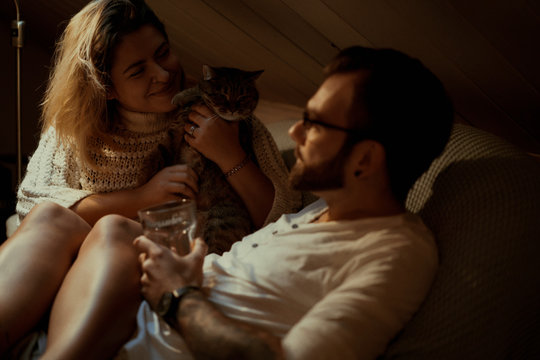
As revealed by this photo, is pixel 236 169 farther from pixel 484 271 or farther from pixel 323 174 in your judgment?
pixel 484 271

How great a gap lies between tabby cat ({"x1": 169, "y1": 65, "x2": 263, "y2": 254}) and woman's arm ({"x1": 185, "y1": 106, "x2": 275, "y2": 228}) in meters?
0.05

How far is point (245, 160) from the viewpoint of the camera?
1.70 metres

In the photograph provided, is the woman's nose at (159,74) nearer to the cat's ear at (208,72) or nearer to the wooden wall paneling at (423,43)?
the cat's ear at (208,72)

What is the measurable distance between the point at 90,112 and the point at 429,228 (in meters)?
1.17

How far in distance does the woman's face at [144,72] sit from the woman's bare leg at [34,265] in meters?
0.52

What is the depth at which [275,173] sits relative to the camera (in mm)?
1660

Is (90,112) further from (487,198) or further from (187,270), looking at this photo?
(487,198)

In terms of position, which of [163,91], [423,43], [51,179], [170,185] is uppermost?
[423,43]

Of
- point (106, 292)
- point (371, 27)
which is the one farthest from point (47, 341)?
point (371, 27)

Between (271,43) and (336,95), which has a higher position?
(336,95)

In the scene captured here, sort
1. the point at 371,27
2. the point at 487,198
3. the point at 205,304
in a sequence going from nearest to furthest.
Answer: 1. the point at 205,304
2. the point at 487,198
3. the point at 371,27

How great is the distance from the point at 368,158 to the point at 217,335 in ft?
1.49

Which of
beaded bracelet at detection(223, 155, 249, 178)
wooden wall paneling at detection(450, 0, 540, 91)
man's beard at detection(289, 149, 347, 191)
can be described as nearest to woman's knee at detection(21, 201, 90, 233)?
beaded bracelet at detection(223, 155, 249, 178)

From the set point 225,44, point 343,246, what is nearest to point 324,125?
point 343,246
